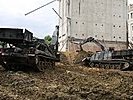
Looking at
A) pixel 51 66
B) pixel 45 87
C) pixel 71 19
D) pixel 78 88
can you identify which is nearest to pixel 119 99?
pixel 78 88

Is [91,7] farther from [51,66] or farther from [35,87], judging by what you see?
[35,87]

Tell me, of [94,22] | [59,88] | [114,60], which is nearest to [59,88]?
[59,88]

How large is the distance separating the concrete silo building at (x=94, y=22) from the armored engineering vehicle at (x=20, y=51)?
103 ft

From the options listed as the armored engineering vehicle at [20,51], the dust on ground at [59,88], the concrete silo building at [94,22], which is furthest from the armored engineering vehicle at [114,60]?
the concrete silo building at [94,22]

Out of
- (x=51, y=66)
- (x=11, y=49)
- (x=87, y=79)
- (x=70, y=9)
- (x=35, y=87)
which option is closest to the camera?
(x=35, y=87)

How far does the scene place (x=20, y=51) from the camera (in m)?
16.8

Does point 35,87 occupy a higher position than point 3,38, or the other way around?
point 3,38

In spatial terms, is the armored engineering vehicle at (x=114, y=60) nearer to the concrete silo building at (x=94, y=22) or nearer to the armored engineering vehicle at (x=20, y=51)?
the armored engineering vehicle at (x=20, y=51)

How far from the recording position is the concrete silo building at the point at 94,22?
4984 centimetres

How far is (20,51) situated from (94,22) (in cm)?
3551

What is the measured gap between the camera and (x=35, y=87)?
42.2 feet

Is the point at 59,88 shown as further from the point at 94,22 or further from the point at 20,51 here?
the point at 94,22

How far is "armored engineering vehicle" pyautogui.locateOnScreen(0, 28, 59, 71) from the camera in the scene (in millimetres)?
16594

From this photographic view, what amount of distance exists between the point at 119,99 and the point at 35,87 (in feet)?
11.0
